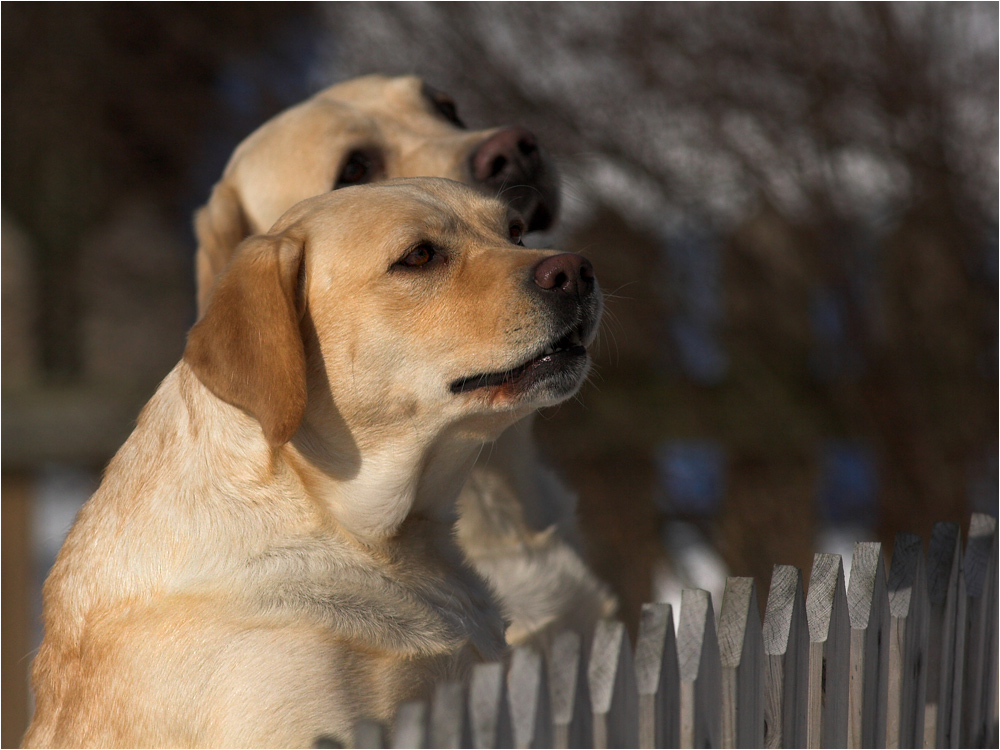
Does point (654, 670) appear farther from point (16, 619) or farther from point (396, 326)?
point (16, 619)

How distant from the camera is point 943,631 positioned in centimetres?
267

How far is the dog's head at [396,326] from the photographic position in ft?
8.34

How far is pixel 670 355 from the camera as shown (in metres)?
6.65

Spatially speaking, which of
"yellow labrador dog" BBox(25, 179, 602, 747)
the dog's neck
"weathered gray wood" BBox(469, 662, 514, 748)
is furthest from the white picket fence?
the dog's neck

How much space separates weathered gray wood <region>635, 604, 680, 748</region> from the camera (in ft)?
6.12

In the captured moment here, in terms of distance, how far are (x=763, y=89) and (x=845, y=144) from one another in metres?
0.55

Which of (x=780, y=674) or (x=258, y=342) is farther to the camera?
(x=258, y=342)

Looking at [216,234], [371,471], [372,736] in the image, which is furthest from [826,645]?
[216,234]

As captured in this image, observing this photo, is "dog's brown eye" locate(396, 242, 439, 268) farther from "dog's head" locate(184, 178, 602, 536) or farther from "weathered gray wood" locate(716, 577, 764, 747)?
"weathered gray wood" locate(716, 577, 764, 747)

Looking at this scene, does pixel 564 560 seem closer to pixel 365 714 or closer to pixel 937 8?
pixel 365 714

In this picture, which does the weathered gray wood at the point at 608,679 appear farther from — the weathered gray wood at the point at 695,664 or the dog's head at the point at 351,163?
the dog's head at the point at 351,163

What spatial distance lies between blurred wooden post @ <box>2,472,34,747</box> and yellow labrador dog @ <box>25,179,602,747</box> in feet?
12.1

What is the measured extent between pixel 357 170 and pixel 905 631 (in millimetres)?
2491

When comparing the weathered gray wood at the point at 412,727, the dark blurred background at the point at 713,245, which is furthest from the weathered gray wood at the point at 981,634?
the dark blurred background at the point at 713,245
